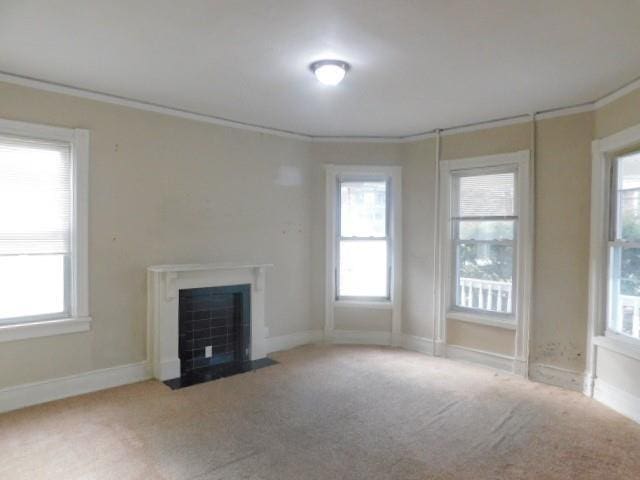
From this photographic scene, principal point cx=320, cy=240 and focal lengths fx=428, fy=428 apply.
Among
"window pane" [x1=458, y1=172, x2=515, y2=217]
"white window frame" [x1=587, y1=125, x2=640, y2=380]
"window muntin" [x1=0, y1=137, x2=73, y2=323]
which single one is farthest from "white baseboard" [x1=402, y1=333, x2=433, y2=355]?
"window muntin" [x1=0, y1=137, x2=73, y2=323]

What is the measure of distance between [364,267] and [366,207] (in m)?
0.75

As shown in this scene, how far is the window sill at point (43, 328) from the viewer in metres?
3.25

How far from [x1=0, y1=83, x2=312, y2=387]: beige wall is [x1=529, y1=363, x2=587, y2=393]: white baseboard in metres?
2.63

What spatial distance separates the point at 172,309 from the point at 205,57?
2.25 metres

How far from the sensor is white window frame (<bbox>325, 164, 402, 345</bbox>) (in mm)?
5176

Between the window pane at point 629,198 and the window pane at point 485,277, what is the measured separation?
3.43ft

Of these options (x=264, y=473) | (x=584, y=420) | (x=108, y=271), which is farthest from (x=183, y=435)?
(x=584, y=420)

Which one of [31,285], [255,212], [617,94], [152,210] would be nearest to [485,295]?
[617,94]

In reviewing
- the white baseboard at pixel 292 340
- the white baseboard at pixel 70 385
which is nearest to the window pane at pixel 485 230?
the white baseboard at pixel 292 340

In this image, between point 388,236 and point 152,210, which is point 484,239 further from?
point 152,210

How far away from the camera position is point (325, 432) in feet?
9.77

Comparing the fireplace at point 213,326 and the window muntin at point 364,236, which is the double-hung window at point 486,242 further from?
the fireplace at point 213,326

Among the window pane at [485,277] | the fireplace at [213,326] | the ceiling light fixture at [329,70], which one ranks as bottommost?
the fireplace at [213,326]

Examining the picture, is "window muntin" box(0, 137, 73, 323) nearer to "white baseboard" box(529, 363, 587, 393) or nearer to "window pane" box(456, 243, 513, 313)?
"window pane" box(456, 243, 513, 313)
